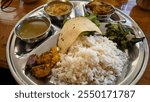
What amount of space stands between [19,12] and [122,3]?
692mm

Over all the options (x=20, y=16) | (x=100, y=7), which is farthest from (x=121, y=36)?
(x=20, y=16)

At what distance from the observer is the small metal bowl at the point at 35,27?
126 centimetres

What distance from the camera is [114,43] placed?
3.95 feet

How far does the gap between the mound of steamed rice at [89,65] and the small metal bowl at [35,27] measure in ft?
0.66

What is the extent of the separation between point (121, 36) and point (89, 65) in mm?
276

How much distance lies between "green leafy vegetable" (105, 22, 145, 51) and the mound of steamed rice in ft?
0.25

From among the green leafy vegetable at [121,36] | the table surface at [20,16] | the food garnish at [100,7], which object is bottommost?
the table surface at [20,16]

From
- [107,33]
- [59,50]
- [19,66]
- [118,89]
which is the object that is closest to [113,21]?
Answer: [107,33]

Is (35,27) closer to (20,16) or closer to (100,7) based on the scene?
(20,16)

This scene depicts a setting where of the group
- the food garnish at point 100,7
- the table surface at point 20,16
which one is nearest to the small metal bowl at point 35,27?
the table surface at point 20,16

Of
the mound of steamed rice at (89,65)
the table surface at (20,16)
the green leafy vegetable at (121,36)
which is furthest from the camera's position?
the table surface at (20,16)

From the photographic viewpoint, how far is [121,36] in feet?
4.04

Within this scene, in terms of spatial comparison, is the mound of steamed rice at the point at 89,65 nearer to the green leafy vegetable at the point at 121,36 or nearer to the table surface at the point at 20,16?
the green leafy vegetable at the point at 121,36

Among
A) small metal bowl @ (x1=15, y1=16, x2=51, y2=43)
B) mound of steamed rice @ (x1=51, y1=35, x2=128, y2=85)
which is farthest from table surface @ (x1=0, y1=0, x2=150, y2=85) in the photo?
mound of steamed rice @ (x1=51, y1=35, x2=128, y2=85)
